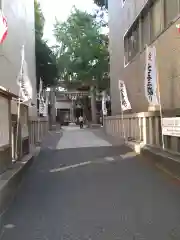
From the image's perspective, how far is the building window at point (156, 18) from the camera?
18750 mm

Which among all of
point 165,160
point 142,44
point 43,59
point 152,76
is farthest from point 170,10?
point 43,59

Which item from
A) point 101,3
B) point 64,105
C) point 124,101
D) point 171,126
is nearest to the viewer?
point 171,126

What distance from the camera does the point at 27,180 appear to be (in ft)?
37.3

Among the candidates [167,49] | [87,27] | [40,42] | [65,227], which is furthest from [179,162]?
[87,27]

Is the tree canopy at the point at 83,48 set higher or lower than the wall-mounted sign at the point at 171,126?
higher

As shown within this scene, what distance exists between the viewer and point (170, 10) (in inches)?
661

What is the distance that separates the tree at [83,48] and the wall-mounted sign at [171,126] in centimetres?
3194

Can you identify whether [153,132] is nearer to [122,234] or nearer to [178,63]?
[178,63]

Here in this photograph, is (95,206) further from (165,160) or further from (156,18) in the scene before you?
(156,18)

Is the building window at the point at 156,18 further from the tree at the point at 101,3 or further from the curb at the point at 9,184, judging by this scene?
the tree at the point at 101,3

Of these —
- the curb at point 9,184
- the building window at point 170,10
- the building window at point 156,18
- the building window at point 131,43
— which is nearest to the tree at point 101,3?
the building window at point 131,43

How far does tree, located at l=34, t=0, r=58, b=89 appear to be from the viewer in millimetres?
40812

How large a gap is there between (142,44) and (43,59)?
19.5 m

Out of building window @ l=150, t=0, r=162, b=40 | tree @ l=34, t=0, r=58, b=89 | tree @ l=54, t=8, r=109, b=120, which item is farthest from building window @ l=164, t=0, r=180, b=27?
tree @ l=54, t=8, r=109, b=120
